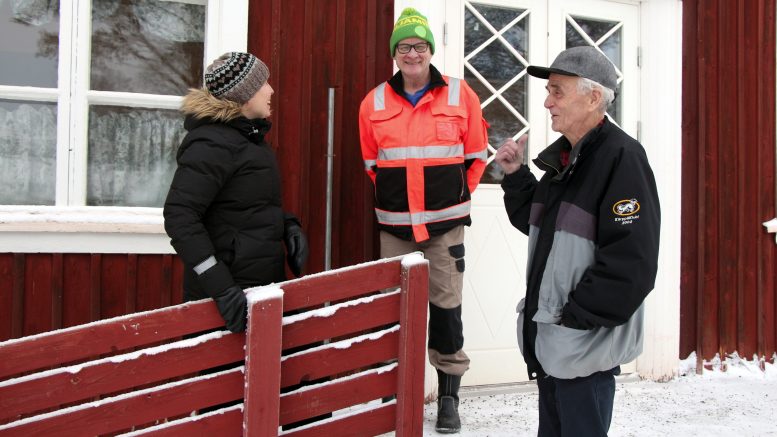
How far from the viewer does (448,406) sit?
10.6 ft

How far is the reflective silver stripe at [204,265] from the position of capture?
7.08 feet

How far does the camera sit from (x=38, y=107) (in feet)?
10.7

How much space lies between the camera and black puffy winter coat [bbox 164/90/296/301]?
223cm

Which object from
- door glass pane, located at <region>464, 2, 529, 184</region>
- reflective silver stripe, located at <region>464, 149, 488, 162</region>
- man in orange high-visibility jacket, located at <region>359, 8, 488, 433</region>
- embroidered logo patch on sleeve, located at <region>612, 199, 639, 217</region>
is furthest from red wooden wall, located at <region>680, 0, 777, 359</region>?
embroidered logo patch on sleeve, located at <region>612, 199, 639, 217</region>

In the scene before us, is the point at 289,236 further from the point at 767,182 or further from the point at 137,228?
the point at 767,182

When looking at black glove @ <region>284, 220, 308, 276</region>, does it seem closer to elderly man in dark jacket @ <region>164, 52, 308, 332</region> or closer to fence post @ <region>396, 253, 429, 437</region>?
elderly man in dark jacket @ <region>164, 52, 308, 332</region>

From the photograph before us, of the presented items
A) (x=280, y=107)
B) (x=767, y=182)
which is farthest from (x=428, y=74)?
(x=767, y=182)

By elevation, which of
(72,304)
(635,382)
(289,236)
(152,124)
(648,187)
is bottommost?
(635,382)

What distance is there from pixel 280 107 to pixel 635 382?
307cm

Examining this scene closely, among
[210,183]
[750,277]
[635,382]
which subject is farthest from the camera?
[750,277]

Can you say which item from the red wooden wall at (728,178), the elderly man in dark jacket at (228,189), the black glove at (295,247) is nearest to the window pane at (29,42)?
the elderly man in dark jacket at (228,189)

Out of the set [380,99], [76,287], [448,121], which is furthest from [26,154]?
[448,121]

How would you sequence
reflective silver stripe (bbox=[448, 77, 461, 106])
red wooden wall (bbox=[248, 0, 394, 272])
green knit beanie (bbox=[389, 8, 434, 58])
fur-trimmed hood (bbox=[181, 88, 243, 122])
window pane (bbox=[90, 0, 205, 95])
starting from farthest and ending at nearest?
red wooden wall (bbox=[248, 0, 394, 272])
window pane (bbox=[90, 0, 205, 95])
reflective silver stripe (bbox=[448, 77, 461, 106])
green knit beanie (bbox=[389, 8, 434, 58])
fur-trimmed hood (bbox=[181, 88, 243, 122])

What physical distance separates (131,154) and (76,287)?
0.78 m
